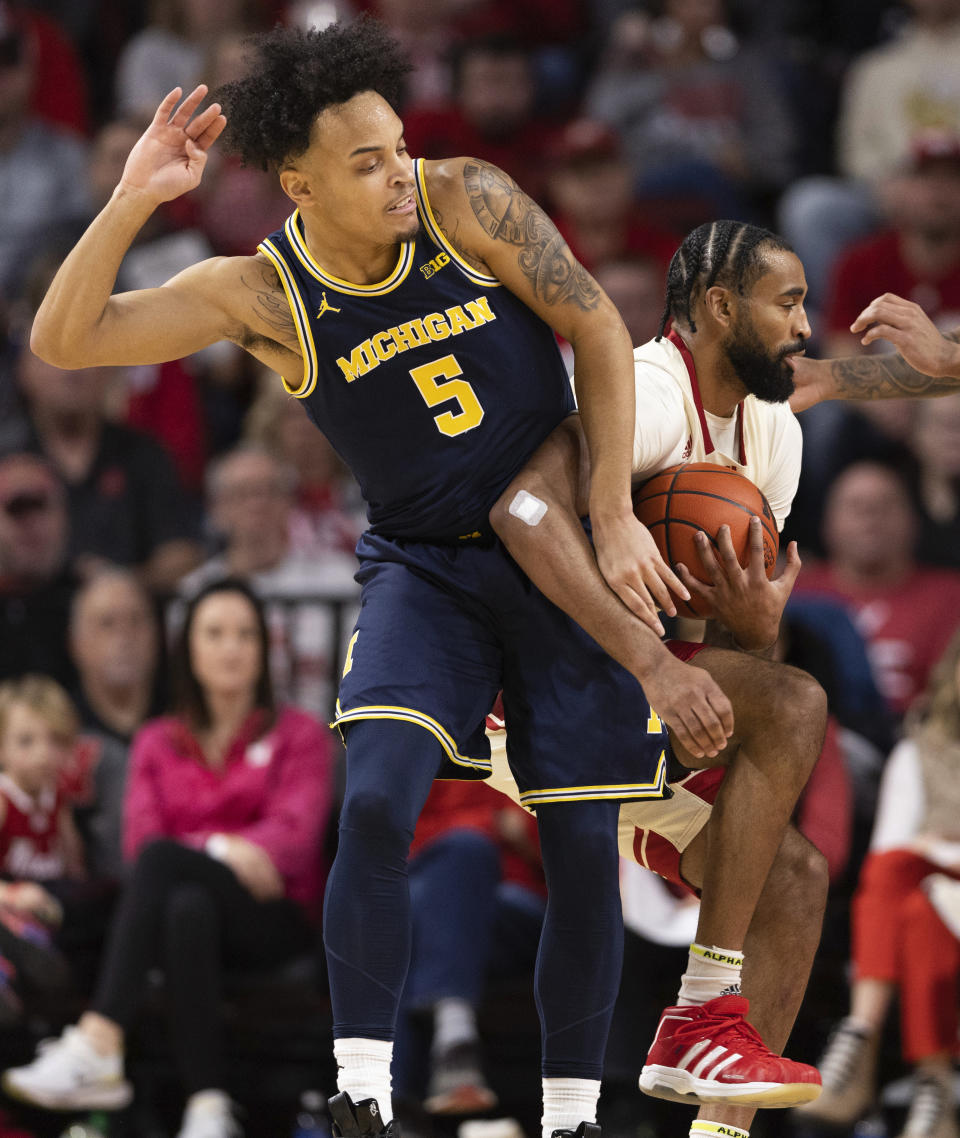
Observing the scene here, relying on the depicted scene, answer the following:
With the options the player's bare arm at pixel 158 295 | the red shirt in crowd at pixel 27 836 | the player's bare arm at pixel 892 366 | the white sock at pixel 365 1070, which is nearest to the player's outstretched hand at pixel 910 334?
the player's bare arm at pixel 892 366

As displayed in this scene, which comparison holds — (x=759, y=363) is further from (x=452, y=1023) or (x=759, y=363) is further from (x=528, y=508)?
(x=452, y=1023)

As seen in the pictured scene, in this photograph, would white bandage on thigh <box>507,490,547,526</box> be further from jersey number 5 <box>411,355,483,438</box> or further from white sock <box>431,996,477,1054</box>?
white sock <box>431,996,477,1054</box>

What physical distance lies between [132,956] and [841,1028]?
2426 millimetres

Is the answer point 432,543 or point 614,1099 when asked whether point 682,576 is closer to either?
point 432,543

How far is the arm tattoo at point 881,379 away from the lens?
456 centimetres

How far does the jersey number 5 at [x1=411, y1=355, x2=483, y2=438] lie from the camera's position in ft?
13.0

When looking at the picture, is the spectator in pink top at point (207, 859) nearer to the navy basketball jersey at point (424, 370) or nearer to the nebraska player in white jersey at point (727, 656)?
the nebraska player in white jersey at point (727, 656)

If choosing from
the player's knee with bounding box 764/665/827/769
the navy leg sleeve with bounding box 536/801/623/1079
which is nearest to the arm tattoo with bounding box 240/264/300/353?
the navy leg sleeve with bounding box 536/801/623/1079

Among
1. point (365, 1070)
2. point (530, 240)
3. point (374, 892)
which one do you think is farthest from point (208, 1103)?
point (530, 240)

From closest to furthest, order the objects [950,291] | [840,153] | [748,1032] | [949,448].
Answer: [748,1032]
[949,448]
[950,291]
[840,153]

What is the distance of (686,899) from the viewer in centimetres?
627

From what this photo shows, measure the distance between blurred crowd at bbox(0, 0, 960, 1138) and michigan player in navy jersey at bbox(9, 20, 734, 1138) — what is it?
2243 mm

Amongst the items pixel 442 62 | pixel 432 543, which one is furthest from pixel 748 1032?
pixel 442 62

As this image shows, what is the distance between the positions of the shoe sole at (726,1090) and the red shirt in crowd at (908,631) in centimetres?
337
